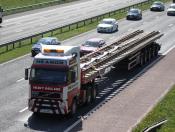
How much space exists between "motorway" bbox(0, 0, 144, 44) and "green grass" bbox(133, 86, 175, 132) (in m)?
26.5

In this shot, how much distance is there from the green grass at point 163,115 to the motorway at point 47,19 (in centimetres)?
2647

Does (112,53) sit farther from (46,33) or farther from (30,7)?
(30,7)

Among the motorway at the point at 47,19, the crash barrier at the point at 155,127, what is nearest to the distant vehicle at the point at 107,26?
the motorway at the point at 47,19

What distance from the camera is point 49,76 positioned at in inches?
987

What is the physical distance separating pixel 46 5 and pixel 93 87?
6192 centimetres

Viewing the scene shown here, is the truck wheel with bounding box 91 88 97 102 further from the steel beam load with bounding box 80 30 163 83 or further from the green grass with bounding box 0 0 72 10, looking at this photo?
the green grass with bounding box 0 0 72 10

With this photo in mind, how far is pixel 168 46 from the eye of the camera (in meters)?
50.0

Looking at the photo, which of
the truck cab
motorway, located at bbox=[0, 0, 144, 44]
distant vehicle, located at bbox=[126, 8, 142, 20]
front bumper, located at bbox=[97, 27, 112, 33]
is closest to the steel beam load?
the truck cab

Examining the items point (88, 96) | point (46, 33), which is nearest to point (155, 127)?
point (88, 96)

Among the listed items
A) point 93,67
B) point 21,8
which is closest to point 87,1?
point 21,8

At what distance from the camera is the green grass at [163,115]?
76.0 feet

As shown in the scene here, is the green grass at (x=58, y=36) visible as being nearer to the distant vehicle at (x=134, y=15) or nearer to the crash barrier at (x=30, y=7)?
the distant vehicle at (x=134, y=15)

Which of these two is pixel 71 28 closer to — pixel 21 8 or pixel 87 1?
pixel 21 8

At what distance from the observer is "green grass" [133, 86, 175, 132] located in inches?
912
